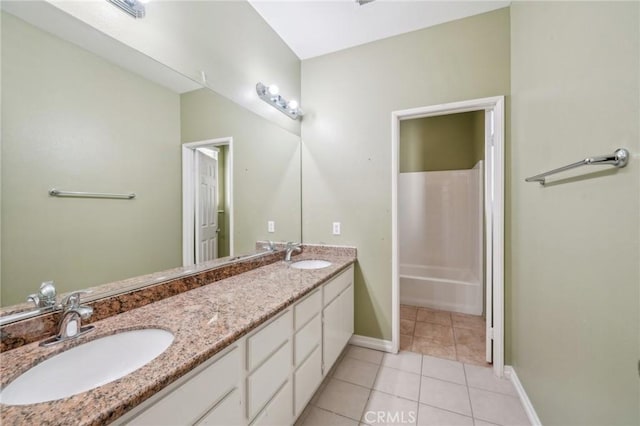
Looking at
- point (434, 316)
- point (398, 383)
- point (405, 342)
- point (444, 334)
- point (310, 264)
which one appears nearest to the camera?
point (398, 383)

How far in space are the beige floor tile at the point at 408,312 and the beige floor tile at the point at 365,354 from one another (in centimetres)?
85

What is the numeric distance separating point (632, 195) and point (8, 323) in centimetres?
191

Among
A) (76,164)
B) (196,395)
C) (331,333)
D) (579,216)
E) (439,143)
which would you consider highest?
(439,143)

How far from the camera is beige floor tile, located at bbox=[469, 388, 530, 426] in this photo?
4.98ft

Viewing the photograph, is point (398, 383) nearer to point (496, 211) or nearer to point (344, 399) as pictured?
point (344, 399)

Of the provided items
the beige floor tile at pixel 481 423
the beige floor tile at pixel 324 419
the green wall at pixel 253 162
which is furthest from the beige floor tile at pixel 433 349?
the green wall at pixel 253 162

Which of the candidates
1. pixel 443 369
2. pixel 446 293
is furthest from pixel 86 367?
pixel 446 293

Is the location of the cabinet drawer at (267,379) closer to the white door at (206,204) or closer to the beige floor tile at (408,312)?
the white door at (206,204)

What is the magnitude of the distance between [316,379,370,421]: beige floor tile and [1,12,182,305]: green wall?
1.31m

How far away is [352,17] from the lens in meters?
1.97

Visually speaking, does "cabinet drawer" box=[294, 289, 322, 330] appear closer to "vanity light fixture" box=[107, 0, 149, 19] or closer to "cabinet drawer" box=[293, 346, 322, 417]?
"cabinet drawer" box=[293, 346, 322, 417]

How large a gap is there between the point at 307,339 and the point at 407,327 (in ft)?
5.35

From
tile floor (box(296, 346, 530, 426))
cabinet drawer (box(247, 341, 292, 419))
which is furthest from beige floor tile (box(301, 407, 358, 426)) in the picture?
cabinet drawer (box(247, 341, 292, 419))

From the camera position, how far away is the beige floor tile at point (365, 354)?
2131 mm
